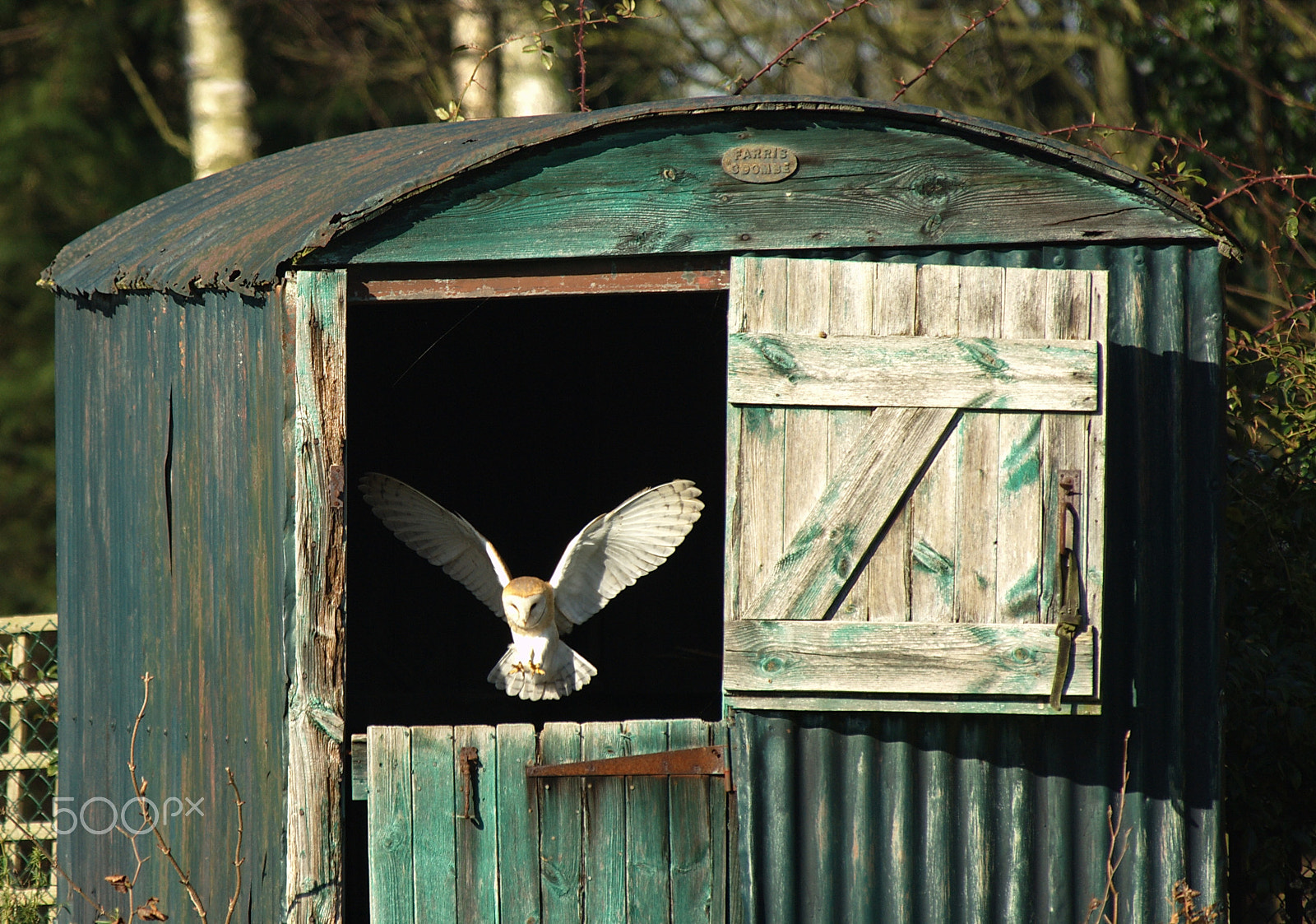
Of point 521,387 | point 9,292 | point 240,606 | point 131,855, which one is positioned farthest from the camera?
point 9,292

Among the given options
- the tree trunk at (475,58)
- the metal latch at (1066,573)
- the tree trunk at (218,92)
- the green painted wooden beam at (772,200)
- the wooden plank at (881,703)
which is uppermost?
the tree trunk at (475,58)

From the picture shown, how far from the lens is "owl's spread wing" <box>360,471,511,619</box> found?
5250mm

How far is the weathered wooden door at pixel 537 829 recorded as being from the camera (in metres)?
4.13

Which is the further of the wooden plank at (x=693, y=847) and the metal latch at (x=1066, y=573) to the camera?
the wooden plank at (x=693, y=847)

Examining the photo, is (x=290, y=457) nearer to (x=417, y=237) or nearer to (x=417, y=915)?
(x=417, y=237)

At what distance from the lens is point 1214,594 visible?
432 cm

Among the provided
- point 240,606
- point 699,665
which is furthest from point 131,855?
point 699,665

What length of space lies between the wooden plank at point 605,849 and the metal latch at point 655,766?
5cm

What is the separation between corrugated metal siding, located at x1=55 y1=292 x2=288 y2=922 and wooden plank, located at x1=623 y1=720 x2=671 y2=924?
993 mm

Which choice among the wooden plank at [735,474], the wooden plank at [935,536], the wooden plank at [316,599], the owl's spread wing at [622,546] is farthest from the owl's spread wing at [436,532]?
the wooden plank at [935,536]

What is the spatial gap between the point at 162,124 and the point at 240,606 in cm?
990

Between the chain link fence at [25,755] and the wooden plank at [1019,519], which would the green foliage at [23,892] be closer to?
the chain link fence at [25,755]

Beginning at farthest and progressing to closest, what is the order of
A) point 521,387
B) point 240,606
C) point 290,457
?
point 521,387, point 240,606, point 290,457
